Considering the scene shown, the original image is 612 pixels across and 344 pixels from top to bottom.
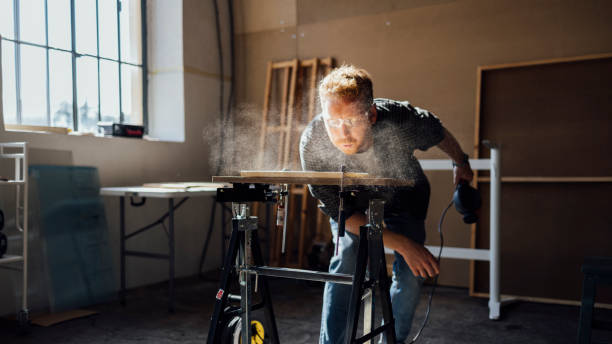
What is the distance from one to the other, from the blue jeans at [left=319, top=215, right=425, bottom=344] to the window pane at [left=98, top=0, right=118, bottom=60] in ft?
8.34

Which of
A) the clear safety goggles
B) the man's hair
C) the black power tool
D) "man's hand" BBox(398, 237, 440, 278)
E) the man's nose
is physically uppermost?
the man's hair

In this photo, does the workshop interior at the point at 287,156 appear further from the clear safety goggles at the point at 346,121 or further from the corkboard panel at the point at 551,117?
the clear safety goggles at the point at 346,121

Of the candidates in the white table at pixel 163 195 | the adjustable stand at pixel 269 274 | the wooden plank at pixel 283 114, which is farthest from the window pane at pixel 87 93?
the adjustable stand at pixel 269 274

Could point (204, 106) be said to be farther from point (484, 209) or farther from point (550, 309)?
point (550, 309)

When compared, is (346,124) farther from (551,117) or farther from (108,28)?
(108,28)

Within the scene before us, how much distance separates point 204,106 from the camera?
4.04 metres

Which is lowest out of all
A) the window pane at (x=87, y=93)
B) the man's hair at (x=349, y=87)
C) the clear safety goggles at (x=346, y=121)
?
the clear safety goggles at (x=346, y=121)

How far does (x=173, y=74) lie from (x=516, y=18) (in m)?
2.46

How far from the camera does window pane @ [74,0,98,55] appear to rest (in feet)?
11.0

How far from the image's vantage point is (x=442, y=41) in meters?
3.50

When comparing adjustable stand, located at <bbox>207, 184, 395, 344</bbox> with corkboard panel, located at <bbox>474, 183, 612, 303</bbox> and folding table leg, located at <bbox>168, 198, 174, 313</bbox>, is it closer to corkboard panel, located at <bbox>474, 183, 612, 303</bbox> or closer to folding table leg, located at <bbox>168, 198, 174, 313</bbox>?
folding table leg, located at <bbox>168, 198, 174, 313</bbox>

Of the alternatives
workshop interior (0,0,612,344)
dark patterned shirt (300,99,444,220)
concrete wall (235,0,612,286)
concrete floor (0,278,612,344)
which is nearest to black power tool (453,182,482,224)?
workshop interior (0,0,612,344)

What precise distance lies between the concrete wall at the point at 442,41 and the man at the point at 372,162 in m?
1.69

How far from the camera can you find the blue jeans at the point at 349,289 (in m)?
1.69
